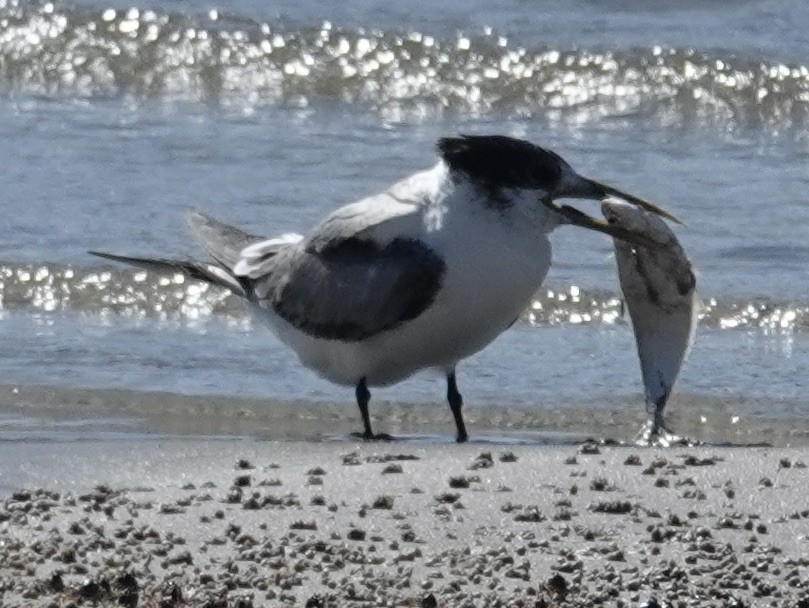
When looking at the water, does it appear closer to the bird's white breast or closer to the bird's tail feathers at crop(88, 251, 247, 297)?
the bird's tail feathers at crop(88, 251, 247, 297)

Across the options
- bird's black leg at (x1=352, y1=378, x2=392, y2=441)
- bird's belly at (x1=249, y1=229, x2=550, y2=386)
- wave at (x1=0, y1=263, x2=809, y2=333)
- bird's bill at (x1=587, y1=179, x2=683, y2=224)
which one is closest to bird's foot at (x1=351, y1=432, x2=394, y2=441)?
bird's black leg at (x1=352, y1=378, x2=392, y2=441)

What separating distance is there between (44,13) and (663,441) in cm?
850

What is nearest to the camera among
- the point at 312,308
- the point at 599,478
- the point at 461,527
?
the point at 461,527

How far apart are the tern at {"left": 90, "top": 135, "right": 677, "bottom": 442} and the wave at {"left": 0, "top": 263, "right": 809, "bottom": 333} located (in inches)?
69.1

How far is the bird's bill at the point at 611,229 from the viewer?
6.48 meters

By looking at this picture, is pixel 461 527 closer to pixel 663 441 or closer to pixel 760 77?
pixel 663 441

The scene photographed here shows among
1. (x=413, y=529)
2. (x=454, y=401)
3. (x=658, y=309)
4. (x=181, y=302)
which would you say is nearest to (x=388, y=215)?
(x=454, y=401)

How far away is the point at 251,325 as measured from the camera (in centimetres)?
866

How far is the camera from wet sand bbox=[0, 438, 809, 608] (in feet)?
15.4

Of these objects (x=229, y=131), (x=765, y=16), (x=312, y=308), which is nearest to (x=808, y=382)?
(x=312, y=308)

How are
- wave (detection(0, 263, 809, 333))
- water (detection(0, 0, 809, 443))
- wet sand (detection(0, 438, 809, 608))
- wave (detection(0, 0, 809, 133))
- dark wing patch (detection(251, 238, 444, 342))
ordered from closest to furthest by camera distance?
wet sand (detection(0, 438, 809, 608)), dark wing patch (detection(251, 238, 444, 342)), water (detection(0, 0, 809, 443)), wave (detection(0, 263, 809, 333)), wave (detection(0, 0, 809, 133))

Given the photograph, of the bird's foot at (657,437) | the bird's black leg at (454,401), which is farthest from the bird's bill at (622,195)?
the bird's black leg at (454,401)

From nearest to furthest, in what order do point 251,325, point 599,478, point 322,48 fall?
point 599,478 < point 251,325 < point 322,48

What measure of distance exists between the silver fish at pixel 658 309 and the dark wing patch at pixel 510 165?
0.36 meters
